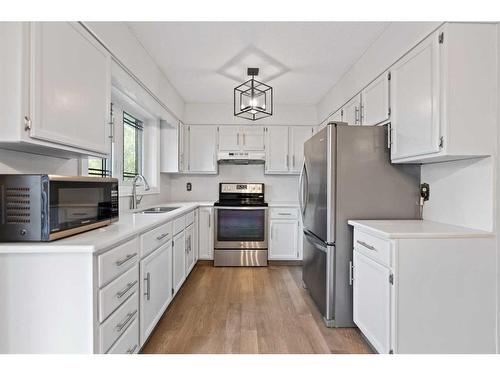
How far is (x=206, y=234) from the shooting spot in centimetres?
380

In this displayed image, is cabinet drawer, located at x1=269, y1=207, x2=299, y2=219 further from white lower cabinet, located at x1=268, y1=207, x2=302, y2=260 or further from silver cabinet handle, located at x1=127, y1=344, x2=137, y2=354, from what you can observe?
silver cabinet handle, located at x1=127, y1=344, x2=137, y2=354

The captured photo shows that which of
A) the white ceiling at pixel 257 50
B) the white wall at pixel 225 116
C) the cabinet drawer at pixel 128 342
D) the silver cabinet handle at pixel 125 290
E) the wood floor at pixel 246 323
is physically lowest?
the wood floor at pixel 246 323

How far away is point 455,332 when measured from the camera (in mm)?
1539

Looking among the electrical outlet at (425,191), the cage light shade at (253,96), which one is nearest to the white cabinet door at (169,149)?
the cage light shade at (253,96)

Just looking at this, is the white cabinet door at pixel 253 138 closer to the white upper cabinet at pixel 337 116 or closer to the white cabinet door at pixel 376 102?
the white upper cabinet at pixel 337 116

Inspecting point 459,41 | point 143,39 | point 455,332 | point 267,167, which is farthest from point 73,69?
point 267,167

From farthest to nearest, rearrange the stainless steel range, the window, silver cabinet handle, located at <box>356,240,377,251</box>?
the stainless steel range → the window → silver cabinet handle, located at <box>356,240,377,251</box>

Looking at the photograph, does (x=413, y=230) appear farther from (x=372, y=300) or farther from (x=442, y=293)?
(x=372, y=300)

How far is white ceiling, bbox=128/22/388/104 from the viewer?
7.14 ft

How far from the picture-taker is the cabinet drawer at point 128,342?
1.38 metres

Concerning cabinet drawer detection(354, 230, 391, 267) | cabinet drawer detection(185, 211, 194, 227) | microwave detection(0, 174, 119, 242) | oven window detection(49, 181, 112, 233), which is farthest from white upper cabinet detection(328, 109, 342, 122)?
microwave detection(0, 174, 119, 242)

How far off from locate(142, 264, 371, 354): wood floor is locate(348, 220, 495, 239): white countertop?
2.83 feet

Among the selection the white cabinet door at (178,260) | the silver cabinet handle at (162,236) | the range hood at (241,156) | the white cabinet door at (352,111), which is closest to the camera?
the silver cabinet handle at (162,236)

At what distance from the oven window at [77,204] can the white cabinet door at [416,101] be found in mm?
2025
